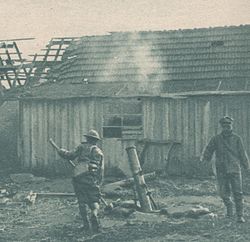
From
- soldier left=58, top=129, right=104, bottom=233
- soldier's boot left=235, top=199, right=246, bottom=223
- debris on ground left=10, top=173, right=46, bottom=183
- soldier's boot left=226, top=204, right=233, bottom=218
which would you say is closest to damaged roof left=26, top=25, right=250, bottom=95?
debris on ground left=10, top=173, right=46, bottom=183

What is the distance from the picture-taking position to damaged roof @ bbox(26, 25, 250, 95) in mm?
18734

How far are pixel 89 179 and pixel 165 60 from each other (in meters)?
11.1

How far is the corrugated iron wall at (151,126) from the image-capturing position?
17.4 metres

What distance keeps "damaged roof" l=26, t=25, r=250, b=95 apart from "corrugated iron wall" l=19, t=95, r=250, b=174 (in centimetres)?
60

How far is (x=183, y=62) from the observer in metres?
19.8

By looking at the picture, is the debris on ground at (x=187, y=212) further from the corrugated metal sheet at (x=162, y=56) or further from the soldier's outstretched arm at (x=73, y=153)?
the corrugated metal sheet at (x=162, y=56)

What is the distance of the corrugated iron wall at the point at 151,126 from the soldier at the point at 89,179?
7840 millimetres

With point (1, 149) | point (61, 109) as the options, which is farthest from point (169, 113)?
point (1, 149)

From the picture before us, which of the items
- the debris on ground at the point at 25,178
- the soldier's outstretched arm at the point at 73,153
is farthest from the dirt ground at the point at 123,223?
the debris on ground at the point at 25,178

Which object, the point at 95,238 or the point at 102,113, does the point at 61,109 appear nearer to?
the point at 102,113

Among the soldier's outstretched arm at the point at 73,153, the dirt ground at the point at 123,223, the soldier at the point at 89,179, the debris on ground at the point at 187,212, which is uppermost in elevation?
the soldier's outstretched arm at the point at 73,153

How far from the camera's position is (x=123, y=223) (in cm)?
1034

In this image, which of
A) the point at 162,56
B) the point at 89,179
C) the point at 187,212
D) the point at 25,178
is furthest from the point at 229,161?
the point at 162,56

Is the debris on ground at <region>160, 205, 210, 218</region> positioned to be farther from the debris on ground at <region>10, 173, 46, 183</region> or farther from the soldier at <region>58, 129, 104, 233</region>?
the debris on ground at <region>10, 173, 46, 183</region>
